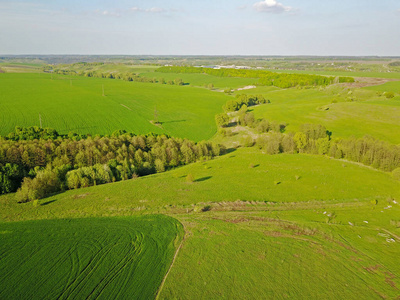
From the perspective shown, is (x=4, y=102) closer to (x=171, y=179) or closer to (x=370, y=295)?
(x=171, y=179)

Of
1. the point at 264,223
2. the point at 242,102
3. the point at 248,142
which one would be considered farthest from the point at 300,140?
the point at 242,102

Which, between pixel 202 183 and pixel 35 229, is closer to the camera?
pixel 35 229

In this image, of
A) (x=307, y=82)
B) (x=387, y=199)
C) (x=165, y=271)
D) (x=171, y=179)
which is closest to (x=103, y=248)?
(x=165, y=271)

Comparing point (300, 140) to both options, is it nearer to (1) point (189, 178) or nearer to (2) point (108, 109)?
(1) point (189, 178)

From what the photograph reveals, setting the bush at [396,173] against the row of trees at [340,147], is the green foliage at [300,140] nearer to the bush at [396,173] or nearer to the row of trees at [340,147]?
the row of trees at [340,147]

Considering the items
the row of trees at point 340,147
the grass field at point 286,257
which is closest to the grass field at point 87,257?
the grass field at point 286,257

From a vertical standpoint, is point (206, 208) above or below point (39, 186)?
below
